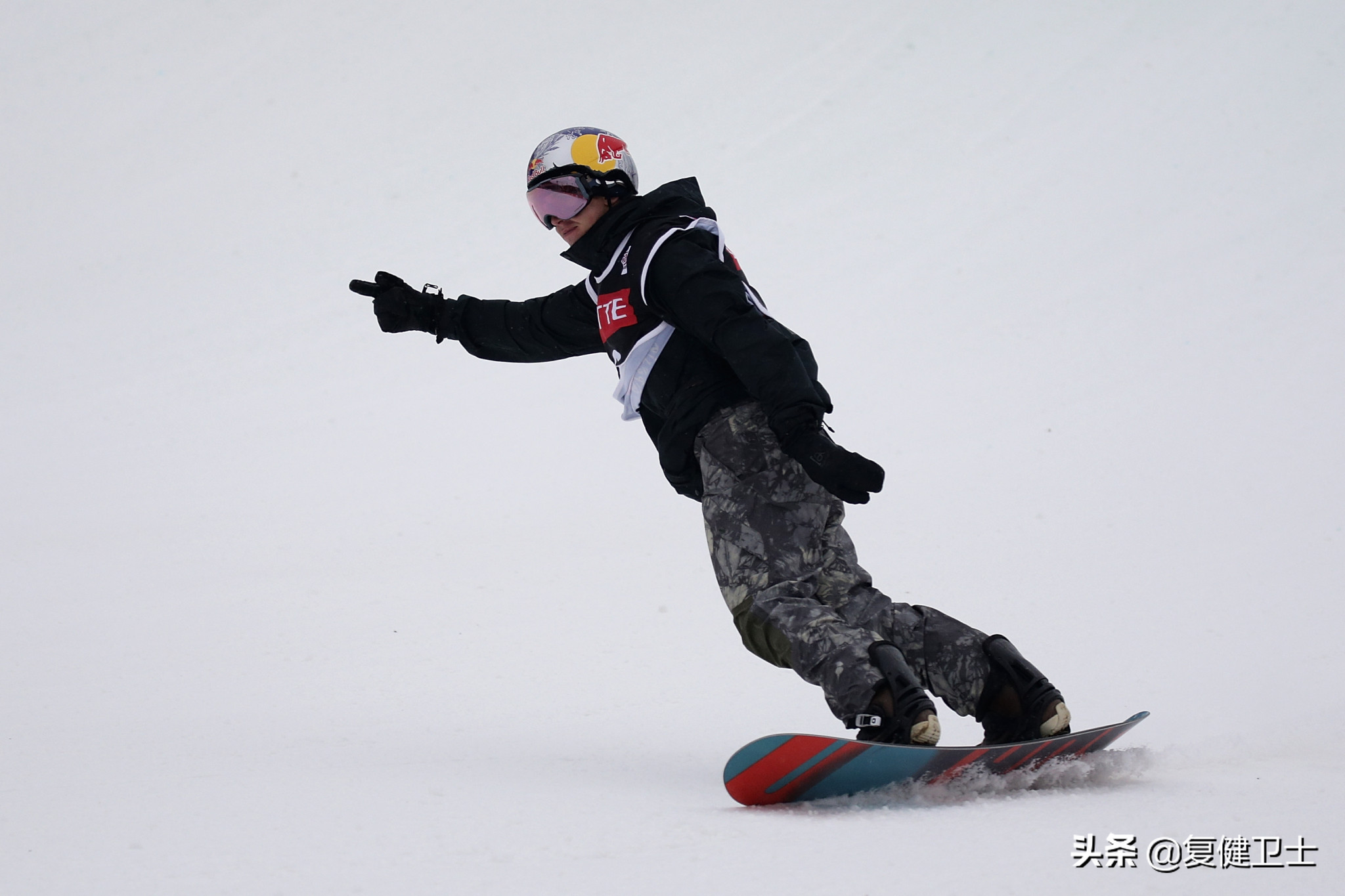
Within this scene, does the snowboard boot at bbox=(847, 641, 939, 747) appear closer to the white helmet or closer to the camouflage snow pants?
the camouflage snow pants

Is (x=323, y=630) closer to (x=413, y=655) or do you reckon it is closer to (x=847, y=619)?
(x=413, y=655)

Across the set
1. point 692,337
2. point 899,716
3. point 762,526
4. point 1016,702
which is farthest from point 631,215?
point 1016,702

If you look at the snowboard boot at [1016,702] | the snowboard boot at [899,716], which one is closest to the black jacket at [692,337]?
the snowboard boot at [899,716]

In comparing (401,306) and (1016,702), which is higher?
(401,306)

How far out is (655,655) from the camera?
12.7 feet

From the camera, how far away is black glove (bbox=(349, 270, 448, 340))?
3.01 metres

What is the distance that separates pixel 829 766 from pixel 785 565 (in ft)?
1.63

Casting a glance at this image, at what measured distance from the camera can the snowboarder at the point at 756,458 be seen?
219 centimetres

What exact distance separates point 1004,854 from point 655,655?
230cm

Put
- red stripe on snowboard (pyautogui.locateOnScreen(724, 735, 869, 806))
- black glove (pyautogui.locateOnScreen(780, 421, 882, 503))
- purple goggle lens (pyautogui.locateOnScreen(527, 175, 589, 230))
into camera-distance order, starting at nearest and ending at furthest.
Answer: red stripe on snowboard (pyautogui.locateOnScreen(724, 735, 869, 806)) < black glove (pyautogui.locateOnScreen(780, 421, 882, 503)) < purple goggle lens (pyautogui.locateOnScreen(527, 175, 589, 230))

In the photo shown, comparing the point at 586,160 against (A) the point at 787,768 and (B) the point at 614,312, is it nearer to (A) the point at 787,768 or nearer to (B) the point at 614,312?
(B) the point at 614,312

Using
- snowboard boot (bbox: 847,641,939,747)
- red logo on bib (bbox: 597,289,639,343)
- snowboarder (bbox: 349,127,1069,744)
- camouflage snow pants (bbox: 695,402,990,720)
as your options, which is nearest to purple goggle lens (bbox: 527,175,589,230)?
snowboarder (bbox: 349,127,1069,744)

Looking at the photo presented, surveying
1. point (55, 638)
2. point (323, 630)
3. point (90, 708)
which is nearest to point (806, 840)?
point (90, 708)

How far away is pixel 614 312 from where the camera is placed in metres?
2.56
